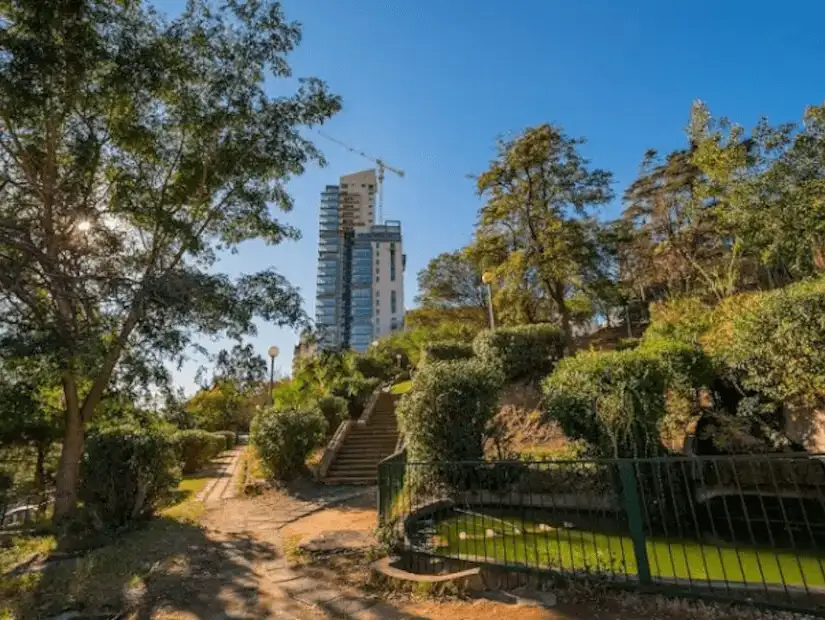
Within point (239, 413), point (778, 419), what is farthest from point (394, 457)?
point (239, 413)

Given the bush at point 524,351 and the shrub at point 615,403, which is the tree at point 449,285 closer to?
the bush at point 524,351

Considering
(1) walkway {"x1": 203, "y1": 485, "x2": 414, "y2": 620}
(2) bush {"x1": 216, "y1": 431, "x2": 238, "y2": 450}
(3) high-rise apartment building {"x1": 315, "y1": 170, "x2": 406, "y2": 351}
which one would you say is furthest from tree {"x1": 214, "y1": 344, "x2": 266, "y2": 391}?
(3) high-rise apartment building {"x1": 315, "y1": 170, "x2": 406, "y2": 351}

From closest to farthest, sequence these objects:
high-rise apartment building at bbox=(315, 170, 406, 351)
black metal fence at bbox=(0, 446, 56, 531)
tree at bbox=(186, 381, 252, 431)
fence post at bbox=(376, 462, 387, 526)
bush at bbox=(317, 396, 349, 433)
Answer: fence post at bbox=(376, 462, 387, 526), black metal fence at bbox=(0, 446, 56, 531), bush at bbox=(317, 396, 349, 433), tree at bbox=(186, 381, 252, 431), high-rise apartment building at bbox=(315, 170, 406, 351)

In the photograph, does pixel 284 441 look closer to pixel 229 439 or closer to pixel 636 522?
pixel 636 522

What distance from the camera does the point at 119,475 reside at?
840 cm

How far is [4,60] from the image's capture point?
6879 millimetres

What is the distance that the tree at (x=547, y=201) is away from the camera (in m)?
17.8

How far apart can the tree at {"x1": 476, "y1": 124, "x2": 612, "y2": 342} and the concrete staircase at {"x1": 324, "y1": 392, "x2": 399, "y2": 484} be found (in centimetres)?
822

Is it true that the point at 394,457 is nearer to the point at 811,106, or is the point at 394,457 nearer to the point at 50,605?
the point at 50,605

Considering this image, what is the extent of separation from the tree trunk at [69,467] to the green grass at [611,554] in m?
7.39

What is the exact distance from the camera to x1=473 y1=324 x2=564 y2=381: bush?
13.7m

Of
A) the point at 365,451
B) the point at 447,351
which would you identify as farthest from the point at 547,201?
the point at 365,451

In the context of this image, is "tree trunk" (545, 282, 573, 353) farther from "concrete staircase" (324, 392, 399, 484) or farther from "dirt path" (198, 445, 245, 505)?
"dirt path" (198, 445, 245, 505)

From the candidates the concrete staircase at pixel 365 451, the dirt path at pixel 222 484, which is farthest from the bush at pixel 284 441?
the dirt path at pixel 222 484
